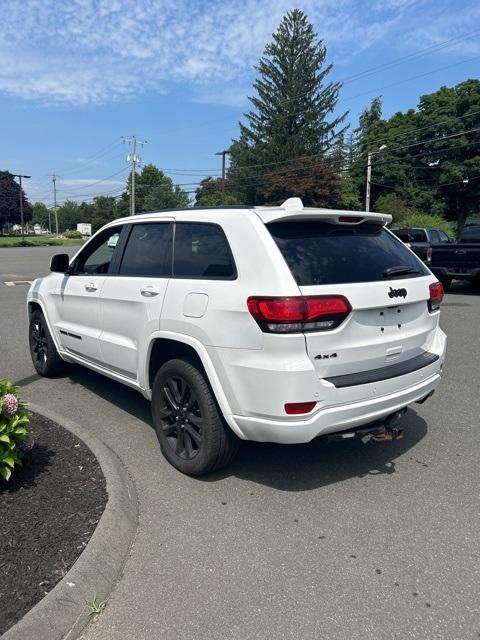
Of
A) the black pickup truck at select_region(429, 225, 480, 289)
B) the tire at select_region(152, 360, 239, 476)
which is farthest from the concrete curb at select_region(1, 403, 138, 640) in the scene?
the black pickup truck at select_region(429, 225, 480, 289)

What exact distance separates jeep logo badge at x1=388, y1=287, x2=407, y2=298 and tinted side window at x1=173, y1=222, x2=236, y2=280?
3.36 ft

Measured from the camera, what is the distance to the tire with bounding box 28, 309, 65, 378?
5.88 meters

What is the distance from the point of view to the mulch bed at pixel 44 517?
2.46 m

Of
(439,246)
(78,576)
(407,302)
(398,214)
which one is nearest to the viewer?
(78,576)

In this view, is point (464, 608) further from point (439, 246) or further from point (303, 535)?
point (439, 246)

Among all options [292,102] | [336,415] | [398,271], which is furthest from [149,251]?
[292,102]

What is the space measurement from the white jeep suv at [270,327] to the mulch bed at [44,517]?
67 centimetres

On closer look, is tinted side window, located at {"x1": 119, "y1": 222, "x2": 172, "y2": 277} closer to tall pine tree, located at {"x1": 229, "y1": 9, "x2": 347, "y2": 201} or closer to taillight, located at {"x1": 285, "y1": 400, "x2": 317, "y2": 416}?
taillight, located at {"x1": 285, "y1": 400, "x2": 317, "y2": 416}

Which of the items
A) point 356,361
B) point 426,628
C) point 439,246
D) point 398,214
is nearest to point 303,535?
point 426,628

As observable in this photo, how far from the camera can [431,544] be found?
2928mm

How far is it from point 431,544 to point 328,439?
793mm

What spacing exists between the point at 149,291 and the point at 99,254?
5.64 ft

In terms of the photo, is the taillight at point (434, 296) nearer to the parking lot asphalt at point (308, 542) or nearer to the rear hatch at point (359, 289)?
the rear hatch at point (359, 289)

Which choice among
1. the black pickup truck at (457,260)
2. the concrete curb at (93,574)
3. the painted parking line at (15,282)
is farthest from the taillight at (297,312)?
the painted parking line at (15,282)
